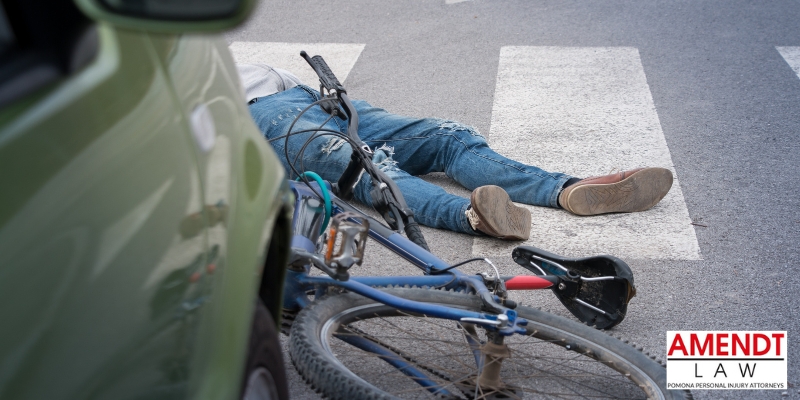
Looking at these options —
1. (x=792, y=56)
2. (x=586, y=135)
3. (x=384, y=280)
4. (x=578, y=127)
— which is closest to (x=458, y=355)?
(x=384, y=280)

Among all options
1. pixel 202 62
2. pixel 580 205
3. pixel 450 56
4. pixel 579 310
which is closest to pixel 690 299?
pixel 579 310

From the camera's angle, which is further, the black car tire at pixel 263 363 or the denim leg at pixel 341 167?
the denim leg at pixel 341 167

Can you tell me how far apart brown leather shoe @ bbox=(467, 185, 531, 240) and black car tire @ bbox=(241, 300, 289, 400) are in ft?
6.84

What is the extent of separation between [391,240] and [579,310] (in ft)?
2.86

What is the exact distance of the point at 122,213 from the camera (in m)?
1.20

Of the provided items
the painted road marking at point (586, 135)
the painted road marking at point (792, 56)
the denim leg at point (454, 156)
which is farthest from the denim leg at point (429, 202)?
the painted road marking at point (792, 56)

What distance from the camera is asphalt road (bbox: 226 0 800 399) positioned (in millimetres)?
3473

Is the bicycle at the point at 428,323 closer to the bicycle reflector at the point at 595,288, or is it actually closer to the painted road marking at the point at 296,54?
the bicycle reflector at the point at 595,288

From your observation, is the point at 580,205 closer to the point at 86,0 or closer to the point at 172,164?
the point at 172,164

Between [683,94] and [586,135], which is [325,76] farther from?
[683,94]

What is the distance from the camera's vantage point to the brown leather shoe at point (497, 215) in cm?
374

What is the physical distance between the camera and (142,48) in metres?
1.42

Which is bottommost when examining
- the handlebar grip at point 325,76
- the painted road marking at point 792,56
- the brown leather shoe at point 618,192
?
the painted road marking at point 792,56

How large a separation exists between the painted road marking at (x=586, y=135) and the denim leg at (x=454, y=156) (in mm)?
157
